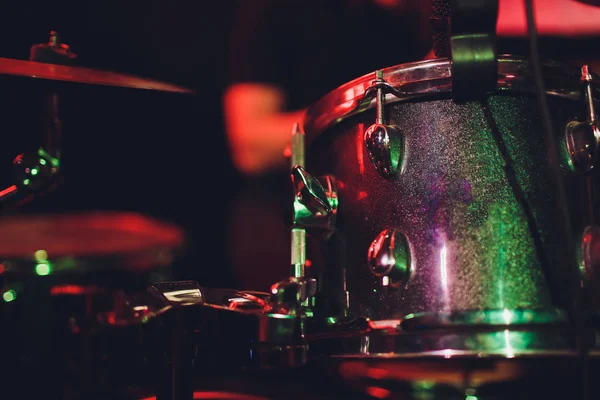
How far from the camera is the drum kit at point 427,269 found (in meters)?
0.59

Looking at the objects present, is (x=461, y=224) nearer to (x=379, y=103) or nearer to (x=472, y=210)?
(x=472, y=210)

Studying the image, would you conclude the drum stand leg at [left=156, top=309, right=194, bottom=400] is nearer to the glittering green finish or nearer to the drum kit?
the drum kit

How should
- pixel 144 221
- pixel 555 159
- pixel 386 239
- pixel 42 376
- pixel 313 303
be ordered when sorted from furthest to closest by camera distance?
pixel 144 221 → pixel 42 376 → pixel 313 303 → pixel 386 239 → pixel 555 159

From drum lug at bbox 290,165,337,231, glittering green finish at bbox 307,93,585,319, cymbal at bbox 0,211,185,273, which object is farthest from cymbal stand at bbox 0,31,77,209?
glittering green finish at bbox 307,93,585,319

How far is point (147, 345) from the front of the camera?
2.14ft

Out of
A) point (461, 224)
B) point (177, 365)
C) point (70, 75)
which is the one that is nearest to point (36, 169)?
point (70, 75)

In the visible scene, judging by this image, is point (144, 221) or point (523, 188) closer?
point (523, 188)

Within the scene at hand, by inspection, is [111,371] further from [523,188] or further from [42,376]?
[523,188]

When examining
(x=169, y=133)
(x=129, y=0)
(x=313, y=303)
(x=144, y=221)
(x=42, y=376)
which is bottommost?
(x=42, y=376)

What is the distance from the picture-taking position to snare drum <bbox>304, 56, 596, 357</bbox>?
0.60m

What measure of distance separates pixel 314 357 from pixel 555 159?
0.39 metres

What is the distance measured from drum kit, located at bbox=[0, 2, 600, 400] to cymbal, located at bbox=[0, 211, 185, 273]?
22.8 inches

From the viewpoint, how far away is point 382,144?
65 centimetres

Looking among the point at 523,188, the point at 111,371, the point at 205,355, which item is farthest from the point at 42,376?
the point at 523,188
